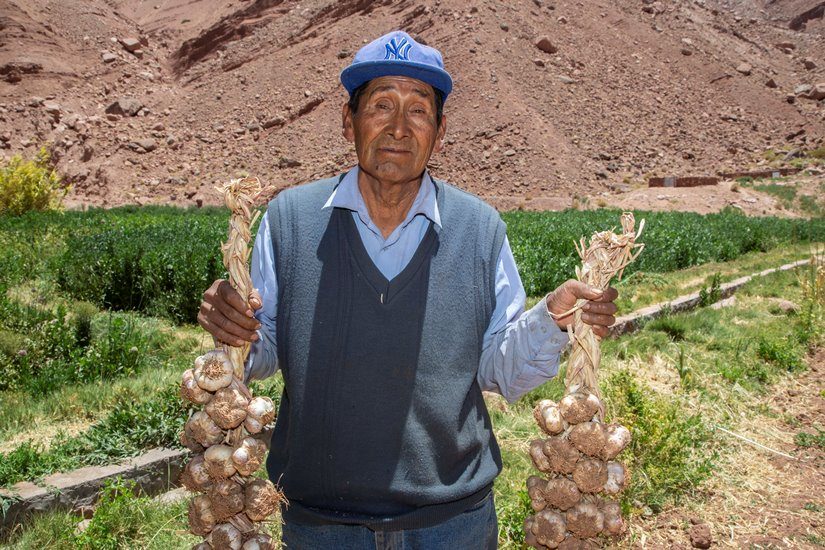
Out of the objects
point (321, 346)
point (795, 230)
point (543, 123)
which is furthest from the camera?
point (543, 123)

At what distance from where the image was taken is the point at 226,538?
2027 mm

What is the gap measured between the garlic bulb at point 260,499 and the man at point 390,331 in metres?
0.12

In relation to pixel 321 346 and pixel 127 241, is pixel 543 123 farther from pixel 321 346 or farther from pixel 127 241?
pixel 321 346

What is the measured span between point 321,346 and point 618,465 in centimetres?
104

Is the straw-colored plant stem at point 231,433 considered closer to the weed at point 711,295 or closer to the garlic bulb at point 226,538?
the garlic bulb at point 226,538

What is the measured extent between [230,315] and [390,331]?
48 centimetres

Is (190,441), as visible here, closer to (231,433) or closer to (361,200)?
(231,433)

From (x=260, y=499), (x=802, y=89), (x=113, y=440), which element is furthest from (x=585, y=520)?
(x=802, y=89)

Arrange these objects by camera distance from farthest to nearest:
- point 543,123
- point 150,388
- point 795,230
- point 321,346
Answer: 1. point 543,123
2. point 795,230
3. point 150,388
4. point 321,346

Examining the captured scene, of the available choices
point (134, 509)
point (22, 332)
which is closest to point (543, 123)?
point (22, 332)

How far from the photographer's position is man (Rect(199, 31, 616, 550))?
2051mm

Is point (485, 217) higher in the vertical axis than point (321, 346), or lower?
higher

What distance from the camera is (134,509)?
3922 mm

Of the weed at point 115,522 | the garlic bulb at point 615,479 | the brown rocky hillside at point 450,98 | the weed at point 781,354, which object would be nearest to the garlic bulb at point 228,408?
the garlic bulb at point 615,479
